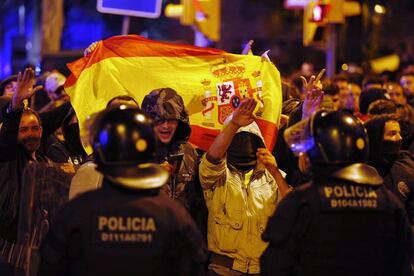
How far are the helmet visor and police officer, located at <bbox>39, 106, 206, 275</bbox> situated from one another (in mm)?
788

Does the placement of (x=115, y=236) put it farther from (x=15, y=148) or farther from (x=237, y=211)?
(x=15, y=148)

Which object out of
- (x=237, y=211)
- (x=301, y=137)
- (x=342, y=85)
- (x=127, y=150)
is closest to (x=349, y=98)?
(x=342, y=85)

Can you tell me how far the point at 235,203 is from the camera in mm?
5285

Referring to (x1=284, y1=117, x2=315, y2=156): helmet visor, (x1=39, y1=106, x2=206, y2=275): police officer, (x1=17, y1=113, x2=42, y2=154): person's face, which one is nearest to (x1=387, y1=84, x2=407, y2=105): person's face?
(x1=17, y1=113, x2=42, y2=154): person's face

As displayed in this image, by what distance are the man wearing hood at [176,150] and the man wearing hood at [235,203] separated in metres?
0.14

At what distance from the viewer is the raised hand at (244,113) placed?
16.4ft

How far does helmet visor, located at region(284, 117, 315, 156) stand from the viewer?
13.9 feet

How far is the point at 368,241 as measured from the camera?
13.4ft

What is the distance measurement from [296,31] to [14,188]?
33.0m

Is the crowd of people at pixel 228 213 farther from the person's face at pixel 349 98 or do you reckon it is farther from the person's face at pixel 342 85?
the person's face at pixel 342 85

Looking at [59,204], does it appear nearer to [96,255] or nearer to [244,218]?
[96,255]

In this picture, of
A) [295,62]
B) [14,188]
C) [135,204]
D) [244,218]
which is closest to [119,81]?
[14,188]

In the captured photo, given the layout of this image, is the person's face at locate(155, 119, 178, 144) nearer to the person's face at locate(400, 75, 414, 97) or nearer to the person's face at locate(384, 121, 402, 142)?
the person's face at locate(384, 121, 402, 142)

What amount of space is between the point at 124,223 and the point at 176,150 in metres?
1.74
